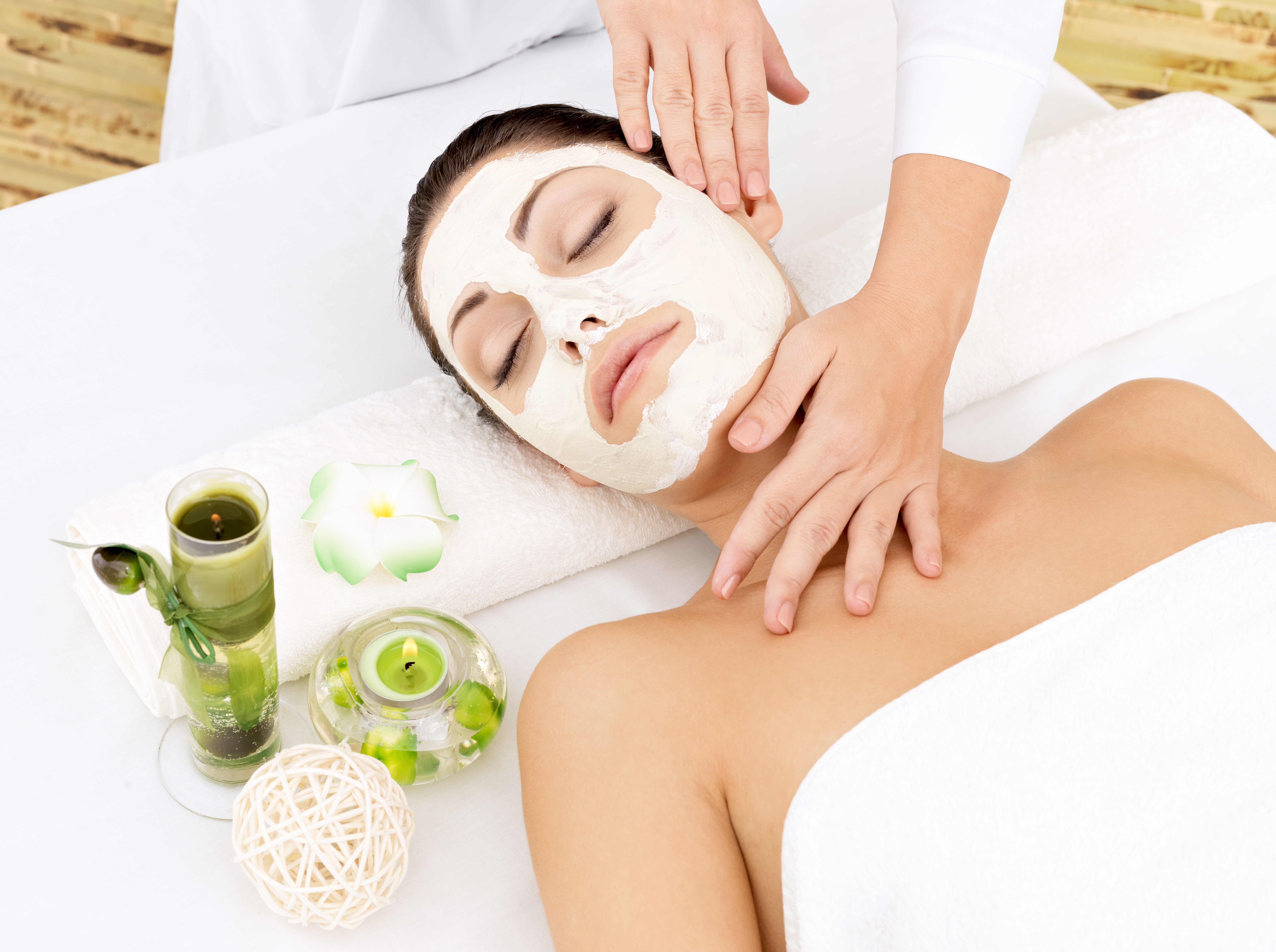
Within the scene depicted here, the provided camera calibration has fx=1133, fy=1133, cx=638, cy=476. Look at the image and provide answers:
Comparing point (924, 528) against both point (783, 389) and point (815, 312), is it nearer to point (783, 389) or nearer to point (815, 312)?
point (783, 389)

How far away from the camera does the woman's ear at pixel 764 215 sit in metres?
1.37

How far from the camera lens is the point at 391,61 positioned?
6.08ft

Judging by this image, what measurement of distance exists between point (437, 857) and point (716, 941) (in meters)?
0.35

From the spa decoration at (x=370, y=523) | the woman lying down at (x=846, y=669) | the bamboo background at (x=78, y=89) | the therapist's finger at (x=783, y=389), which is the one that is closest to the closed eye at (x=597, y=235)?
the woman lying down at (x=846, y=669)

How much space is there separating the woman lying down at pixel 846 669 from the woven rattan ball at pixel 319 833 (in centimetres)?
14

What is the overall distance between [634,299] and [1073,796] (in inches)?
24.7

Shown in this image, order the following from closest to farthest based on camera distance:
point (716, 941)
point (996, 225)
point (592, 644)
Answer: point (716, 941) < point (592, 644) < point (996, 225)

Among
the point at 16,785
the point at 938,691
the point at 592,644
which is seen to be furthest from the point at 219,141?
the point at 938,691

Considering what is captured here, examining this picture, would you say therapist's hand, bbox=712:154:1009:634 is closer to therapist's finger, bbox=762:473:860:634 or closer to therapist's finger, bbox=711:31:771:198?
therapist's finger, bbox=762:473:860:634

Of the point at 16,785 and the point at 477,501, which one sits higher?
the point at 477,501

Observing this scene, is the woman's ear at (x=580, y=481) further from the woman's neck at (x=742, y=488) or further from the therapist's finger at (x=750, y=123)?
the therapist's finger at (x=750, y=123)

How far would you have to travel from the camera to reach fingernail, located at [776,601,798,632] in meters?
1.12

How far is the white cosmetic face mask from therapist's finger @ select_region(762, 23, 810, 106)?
10.5 inches

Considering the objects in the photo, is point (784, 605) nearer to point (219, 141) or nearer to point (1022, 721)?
point (1022, 721)
